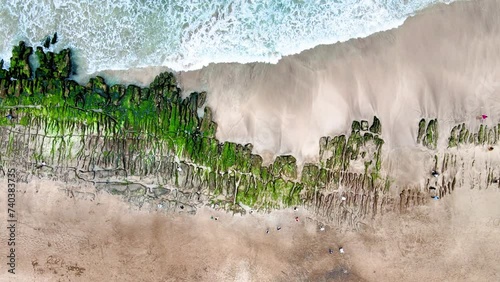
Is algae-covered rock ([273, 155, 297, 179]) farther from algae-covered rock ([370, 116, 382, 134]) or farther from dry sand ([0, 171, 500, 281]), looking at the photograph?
algae-covered rock ([370, 116, 382, 134])

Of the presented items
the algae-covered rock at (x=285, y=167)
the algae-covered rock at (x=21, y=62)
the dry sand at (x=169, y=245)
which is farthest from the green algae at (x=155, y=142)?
the dry sand at (x=169, y=245)

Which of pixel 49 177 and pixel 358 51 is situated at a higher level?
pixel 358 51

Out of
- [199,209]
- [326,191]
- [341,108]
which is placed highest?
[341,108]

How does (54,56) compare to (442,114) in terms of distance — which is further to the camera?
(54,56)

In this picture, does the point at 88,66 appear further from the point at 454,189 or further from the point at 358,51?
the point at 454,189

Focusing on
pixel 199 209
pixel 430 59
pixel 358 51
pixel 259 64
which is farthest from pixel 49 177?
pixel 430 59

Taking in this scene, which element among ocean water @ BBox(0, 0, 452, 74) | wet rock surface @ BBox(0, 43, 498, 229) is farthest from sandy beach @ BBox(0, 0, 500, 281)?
ocean water @ BBox(0, 0, 452, 74)

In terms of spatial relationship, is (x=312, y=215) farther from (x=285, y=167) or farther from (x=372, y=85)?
(x=372, y=85)
